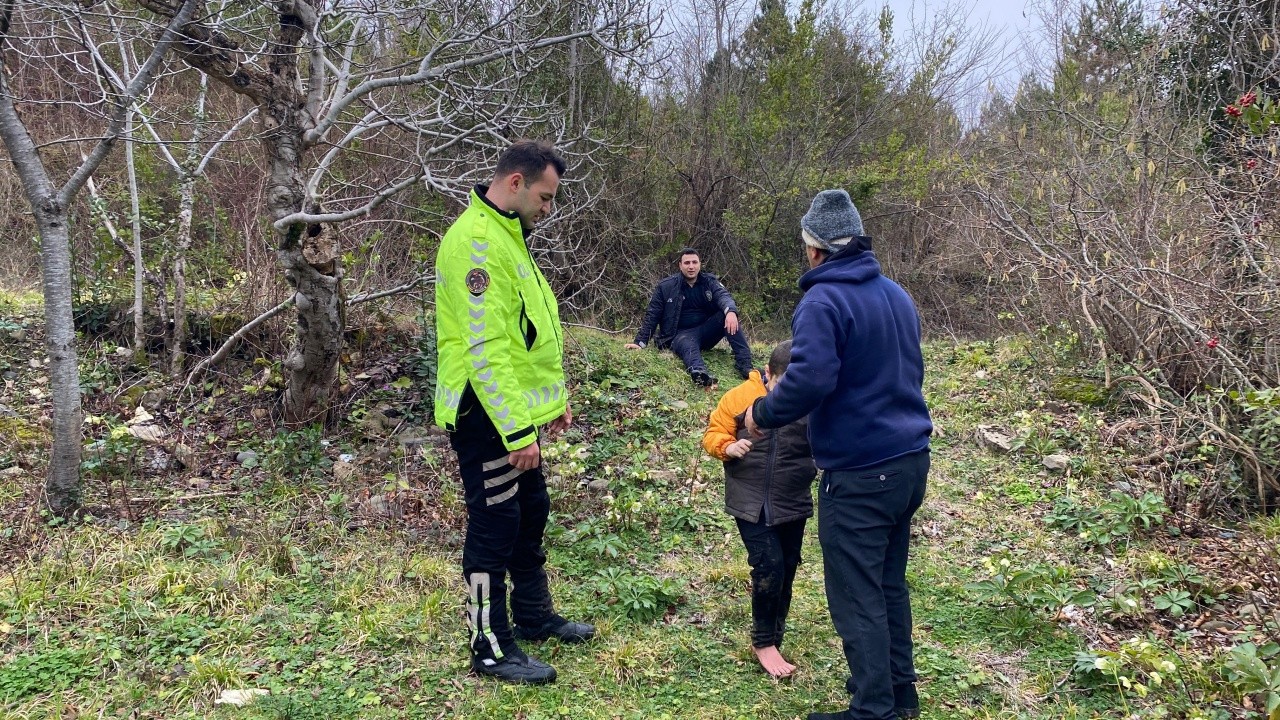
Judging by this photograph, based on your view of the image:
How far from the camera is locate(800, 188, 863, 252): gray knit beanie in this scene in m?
2.57

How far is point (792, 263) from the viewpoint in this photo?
12.9 metres

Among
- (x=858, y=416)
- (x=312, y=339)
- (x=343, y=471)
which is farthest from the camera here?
(x=312, y=339)

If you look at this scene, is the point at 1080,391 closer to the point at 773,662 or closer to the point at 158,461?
the point at 773,662

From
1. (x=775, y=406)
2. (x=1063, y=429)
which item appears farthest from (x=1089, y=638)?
(x=1063, y=429)

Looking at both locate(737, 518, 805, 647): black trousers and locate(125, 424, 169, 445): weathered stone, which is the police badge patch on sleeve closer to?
locate(737, 518, 805, 647): black trousers

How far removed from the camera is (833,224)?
257 centimetres

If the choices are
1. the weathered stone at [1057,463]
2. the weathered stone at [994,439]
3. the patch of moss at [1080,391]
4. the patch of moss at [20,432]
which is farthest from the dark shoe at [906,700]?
the patch of moss at [20,432]

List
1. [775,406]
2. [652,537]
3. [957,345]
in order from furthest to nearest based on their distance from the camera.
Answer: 1. [957,345]
2. [652,537]
3. [775,406]

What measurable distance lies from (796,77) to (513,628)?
1083 centimetres

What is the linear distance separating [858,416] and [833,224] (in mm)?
661

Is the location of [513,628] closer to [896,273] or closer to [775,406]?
[775,406]

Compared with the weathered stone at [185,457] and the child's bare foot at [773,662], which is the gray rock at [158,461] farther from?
the child's bare foot at [773,662]

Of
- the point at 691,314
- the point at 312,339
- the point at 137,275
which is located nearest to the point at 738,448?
the point at 312,339

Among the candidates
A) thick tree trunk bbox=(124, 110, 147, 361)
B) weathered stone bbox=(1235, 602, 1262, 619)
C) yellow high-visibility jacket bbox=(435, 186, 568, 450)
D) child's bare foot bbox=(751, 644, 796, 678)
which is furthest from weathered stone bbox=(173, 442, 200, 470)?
weathered stone bbox=(1235, 602, 1262, 619)
